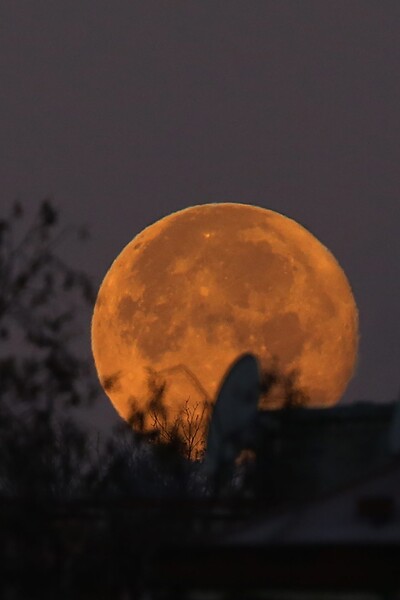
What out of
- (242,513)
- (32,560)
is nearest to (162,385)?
(242,513)

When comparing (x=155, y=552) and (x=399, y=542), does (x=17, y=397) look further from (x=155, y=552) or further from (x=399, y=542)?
(x=399, y=542)

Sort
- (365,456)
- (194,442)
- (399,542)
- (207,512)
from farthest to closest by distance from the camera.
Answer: (194,442) < (365,456) < (207,512) < (399,542)

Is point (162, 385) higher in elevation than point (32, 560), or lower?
higher

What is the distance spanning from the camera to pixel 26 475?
2595 centimetres

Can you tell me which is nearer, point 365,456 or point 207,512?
point 207,512

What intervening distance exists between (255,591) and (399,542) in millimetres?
1499

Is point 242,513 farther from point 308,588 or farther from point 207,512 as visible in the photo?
point 308,588

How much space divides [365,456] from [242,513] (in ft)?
25.3

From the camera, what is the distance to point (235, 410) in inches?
1258

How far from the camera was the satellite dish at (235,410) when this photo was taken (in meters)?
31.4

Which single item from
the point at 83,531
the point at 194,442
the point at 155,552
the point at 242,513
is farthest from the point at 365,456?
the point at 194,442

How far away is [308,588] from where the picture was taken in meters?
20.9

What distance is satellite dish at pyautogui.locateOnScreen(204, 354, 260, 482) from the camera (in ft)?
103

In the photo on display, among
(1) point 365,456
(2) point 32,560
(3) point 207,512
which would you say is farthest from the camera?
(1) point 365,456
